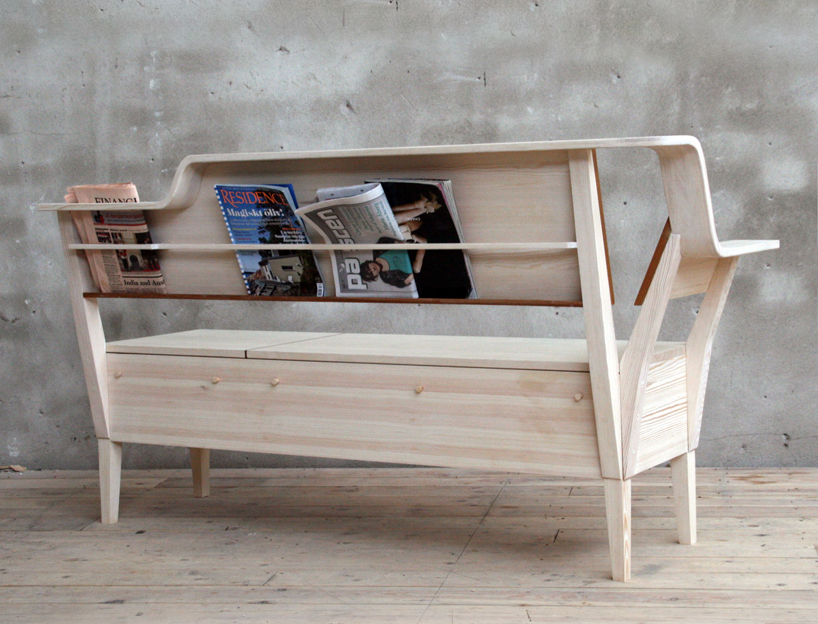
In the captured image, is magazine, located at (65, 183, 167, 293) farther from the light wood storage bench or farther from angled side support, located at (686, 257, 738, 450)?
angled side support, located at (686, 257, 738, 450)

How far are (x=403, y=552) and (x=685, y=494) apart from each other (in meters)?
0.74

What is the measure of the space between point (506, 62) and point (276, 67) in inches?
33.2

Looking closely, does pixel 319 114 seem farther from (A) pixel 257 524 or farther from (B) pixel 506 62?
(A) pixel 257 524

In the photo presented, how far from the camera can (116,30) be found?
3.32 m

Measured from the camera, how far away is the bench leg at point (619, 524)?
1.96 m

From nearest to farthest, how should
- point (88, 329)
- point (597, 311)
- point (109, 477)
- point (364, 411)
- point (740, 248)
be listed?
point (597, 311) < point (740, 248) < point (364, 411) < point (88, 329) < point (109, 477)

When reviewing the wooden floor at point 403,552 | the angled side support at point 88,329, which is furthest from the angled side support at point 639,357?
the angled side support at point 88,329

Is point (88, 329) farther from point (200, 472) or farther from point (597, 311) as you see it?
point (597, 311)

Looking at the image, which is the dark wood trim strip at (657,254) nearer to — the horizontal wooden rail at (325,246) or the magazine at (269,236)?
the horizontal wooden rail at (325,246)

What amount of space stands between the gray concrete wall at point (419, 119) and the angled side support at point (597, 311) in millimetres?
1245

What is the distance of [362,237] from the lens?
198cm

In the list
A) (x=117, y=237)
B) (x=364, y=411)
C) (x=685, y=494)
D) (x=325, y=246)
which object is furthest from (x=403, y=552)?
(x=117, y=237)

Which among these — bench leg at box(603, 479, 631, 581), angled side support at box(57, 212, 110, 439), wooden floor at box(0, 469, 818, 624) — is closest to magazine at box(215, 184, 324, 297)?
angled side support at box(57, 212, 110, 439)

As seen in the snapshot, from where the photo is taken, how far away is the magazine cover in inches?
74.0
